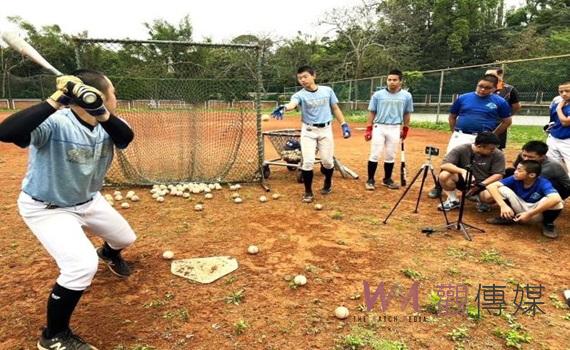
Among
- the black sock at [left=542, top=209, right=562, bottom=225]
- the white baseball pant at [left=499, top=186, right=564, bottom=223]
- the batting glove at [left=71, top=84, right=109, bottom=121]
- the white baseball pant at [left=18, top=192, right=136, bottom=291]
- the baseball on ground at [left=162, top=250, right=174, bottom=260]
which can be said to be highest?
the batting glove at [left=71, top=84, right=109, bottom=121]

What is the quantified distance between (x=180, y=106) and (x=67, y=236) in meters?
4.40

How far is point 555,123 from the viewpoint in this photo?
5152mm

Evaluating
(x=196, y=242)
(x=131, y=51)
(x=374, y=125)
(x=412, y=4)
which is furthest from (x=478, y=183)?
(x=412, y=4)

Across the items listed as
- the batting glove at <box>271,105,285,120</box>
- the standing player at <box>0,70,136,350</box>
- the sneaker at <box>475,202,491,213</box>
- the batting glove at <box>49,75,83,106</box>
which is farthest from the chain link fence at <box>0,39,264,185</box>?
the batting glove at <box>49,75,83,106</box>

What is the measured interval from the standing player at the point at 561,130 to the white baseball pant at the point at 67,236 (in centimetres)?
520

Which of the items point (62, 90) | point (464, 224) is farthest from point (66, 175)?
Result: point (464, 224)

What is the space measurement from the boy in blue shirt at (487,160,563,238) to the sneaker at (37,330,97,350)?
4.33 m

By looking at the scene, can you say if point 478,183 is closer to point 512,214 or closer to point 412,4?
point 512,214

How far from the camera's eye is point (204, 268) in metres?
3.64

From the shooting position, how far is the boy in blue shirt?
4324 millimetres

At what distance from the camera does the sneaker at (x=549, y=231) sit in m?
4.38

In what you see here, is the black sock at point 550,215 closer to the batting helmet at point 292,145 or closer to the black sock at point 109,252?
the batting helmet at point 292,145

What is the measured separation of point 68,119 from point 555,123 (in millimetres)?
5699

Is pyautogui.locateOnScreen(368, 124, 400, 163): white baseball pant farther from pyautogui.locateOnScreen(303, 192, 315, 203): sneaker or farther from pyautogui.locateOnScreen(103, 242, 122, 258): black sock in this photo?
pyautogui.locateOnScreen(103, 242, 122, 258): black sock
